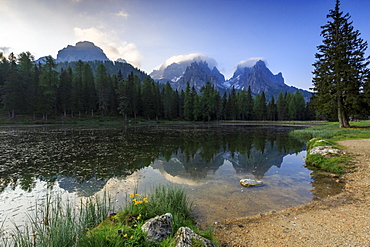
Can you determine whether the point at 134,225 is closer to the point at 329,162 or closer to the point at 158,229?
the point at 158,229

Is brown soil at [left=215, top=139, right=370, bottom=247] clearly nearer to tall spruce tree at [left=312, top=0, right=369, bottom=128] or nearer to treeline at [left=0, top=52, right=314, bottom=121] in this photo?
tall spruce tree at [left=312, top=0, right=369, bottom=128]

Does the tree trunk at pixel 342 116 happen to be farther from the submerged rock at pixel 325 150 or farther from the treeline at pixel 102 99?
the treeline at pixel 102 99

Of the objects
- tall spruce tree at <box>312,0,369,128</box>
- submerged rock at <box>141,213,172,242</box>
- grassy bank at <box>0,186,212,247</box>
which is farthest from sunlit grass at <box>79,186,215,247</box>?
tall spruce tree at <box>312,0,369,128</box>

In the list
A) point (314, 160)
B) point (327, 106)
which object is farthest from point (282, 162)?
point (327, 106)

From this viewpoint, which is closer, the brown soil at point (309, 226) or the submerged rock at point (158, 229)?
the submerged rock at point (158, 229)

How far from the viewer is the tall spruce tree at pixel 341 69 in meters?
31.4

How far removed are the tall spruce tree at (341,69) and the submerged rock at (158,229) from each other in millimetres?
39115

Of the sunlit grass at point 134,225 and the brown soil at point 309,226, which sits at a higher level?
the sunlit grass at point 134,225

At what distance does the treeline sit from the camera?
56594 mm

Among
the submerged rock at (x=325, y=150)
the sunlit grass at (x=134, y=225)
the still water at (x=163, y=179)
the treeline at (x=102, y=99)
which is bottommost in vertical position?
the still water at (x=163, y=179)

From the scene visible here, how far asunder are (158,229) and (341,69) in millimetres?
41840

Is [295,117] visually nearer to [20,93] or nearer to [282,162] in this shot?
[282,162]

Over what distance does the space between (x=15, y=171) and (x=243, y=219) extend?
13.2m

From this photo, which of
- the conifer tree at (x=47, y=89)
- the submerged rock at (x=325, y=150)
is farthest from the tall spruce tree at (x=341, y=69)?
the conifer tree at (x=47, y=89)
